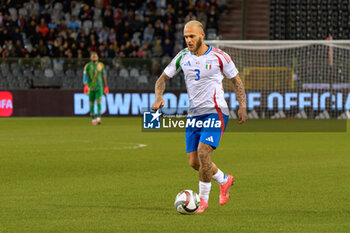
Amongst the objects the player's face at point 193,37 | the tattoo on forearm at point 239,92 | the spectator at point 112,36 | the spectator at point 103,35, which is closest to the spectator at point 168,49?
the spectator at point 112,36

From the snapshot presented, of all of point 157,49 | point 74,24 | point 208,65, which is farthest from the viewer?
point 74,24

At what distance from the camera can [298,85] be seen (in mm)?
27312

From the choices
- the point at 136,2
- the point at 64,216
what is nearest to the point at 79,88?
the point at 136,2

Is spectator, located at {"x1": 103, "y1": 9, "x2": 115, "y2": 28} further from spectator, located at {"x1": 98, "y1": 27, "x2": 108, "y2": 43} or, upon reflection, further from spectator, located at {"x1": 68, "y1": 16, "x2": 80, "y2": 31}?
spectator, located at {"x1": 68, "y1": 16, "x2": 80, "y2": 31}

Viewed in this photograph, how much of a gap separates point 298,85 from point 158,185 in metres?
18.5

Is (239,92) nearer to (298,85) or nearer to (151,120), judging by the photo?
(151,120)

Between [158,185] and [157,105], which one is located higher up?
[157,105]

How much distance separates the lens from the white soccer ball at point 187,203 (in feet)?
23.6

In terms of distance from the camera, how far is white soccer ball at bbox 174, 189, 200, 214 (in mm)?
7203

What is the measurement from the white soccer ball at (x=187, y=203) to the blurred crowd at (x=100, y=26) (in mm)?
21717

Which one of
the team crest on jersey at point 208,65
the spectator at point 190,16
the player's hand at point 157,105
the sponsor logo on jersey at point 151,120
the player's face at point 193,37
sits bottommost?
the sponsor logo on jersey at point 151,120

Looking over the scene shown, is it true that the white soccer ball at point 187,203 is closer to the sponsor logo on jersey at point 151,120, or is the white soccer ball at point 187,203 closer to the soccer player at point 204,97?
the soccer player at point 204,97

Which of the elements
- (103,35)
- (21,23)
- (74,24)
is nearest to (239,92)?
(103,35)

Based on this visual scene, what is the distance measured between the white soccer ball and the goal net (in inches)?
776
